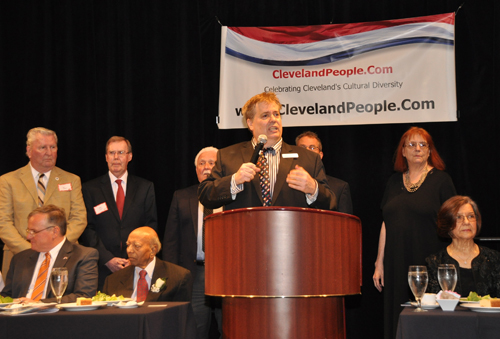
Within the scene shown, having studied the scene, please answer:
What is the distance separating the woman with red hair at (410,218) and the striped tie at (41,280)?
8.11 feet

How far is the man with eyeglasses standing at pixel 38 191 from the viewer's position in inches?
181

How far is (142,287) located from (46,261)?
70 cm

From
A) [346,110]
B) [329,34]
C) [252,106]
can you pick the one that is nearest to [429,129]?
[346,110]

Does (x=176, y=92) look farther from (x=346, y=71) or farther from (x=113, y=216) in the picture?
(x=346, y=71)

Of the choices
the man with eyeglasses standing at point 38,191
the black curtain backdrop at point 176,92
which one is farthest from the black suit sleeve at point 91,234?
the black curtain backdrop at point 176,92

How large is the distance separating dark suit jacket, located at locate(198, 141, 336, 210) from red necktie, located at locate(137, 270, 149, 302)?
1361 millimetres

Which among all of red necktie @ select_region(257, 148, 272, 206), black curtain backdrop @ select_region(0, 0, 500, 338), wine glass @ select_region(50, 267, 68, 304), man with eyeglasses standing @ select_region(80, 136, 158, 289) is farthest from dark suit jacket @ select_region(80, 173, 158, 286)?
red necktie @ select_region(257, 148, 272, 206)

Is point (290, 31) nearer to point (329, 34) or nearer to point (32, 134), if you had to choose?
point (329, 34)

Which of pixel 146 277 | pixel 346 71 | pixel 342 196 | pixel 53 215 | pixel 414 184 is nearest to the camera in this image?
pixel 53 215

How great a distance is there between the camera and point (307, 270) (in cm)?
218

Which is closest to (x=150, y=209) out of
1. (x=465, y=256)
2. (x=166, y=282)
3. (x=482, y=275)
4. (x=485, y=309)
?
(x=166, y=282)

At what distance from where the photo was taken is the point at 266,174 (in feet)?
9.23

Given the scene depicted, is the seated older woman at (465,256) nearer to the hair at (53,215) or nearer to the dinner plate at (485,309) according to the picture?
the dinner plate at (485,309)

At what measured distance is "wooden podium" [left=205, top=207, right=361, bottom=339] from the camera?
2.18 m
